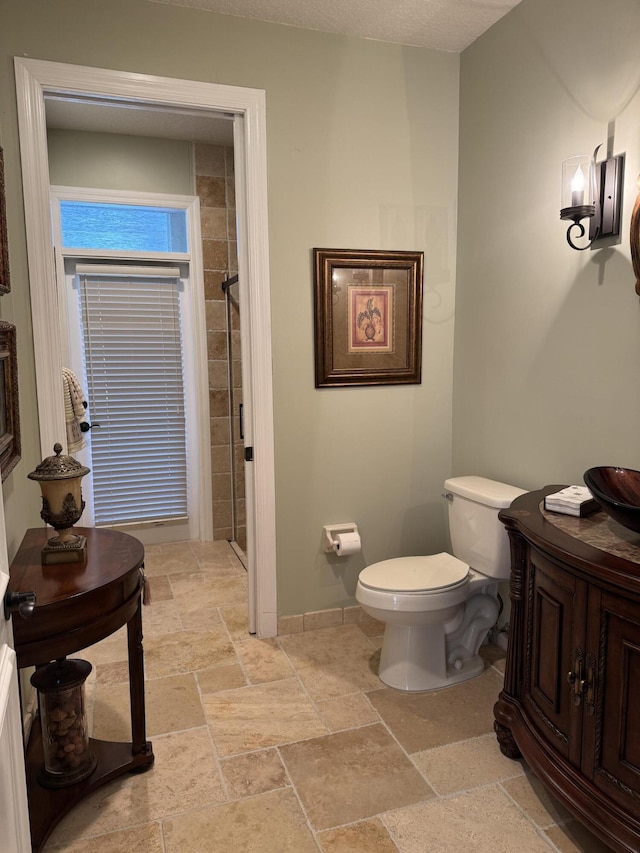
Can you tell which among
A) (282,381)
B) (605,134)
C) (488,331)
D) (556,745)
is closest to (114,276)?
(282,381)

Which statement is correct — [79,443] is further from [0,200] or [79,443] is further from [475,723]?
[475,723]

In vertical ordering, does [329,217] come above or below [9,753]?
above

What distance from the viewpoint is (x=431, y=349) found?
315cm

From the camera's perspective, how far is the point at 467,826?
6.02 ft

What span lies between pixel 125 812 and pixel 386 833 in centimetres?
80

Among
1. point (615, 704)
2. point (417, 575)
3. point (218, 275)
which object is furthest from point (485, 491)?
point (218, 275)

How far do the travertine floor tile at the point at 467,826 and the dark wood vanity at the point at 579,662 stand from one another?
0.17 meters

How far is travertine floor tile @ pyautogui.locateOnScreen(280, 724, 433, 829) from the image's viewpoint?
192cm

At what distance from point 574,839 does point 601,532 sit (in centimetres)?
88

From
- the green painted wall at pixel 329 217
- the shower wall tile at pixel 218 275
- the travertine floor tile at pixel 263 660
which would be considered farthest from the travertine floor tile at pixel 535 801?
the shower wall tile at pixel 218 275

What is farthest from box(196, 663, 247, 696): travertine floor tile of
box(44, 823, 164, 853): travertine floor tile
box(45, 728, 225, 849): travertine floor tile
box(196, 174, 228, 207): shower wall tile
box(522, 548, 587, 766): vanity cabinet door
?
box(196, 174, 228, 207): shower wall tile

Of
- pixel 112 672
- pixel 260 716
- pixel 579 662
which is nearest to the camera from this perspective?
pixel 579 662

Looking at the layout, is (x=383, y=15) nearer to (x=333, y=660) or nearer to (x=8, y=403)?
(x=8, y=403)

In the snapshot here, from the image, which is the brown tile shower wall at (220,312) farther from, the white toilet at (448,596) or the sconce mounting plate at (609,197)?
the sconce mounting plate at (609,197)
